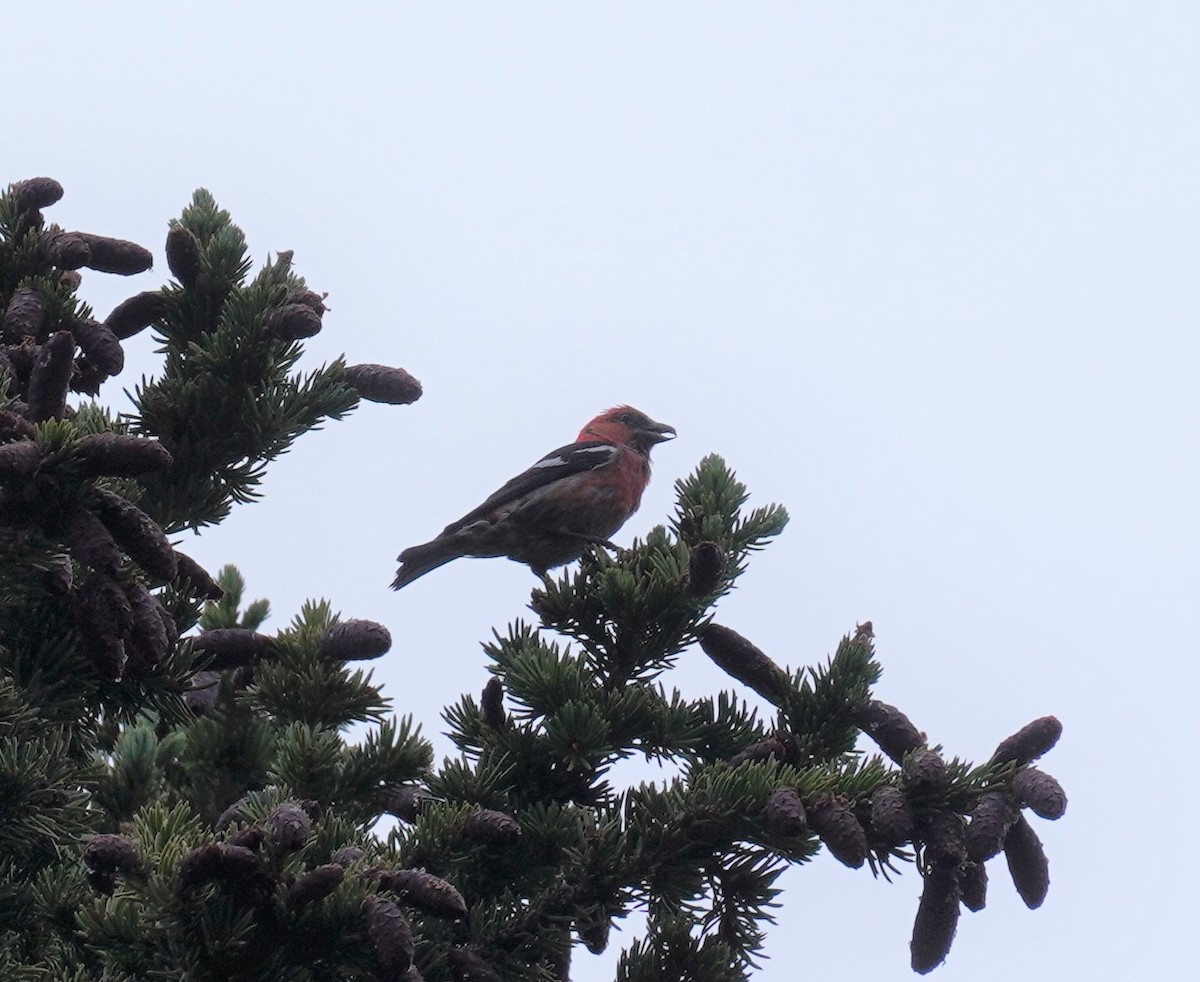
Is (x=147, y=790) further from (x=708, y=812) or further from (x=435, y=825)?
(x=708, y=812)

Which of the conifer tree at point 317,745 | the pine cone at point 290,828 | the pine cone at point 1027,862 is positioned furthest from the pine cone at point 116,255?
the pine cone at point 1027,862

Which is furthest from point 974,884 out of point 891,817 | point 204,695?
point 204,695

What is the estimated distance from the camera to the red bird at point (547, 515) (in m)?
6.42

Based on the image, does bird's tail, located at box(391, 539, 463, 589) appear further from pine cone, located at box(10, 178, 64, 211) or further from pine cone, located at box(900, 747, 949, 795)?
pine cone, located at box(900, 747, 949, 795)

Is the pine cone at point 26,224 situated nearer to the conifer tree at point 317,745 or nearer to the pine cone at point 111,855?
the conifer tree at point 317,745

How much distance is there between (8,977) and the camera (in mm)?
2070

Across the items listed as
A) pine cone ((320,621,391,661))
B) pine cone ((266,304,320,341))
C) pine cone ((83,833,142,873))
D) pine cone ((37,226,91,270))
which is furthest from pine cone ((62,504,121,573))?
pine cone ((37,226,91,270))

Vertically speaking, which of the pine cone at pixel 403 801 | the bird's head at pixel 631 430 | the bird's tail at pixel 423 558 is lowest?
the pine cone at pixel 403 801

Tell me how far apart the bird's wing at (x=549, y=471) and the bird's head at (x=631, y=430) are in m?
0.21

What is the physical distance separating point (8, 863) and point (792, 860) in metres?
1.39

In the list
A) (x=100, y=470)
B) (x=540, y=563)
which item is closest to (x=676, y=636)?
(x=100, y=470)

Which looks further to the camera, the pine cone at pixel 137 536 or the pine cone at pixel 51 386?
the pine cone at pixel 51 386

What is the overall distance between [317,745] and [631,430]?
471 centimetres

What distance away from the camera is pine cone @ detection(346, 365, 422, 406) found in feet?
10.6
